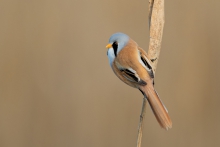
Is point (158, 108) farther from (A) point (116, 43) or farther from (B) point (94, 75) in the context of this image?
(B) point (94, 75)

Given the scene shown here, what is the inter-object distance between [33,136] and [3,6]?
2.09ft

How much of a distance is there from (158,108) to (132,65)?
0.15m

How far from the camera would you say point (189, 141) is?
1.62m

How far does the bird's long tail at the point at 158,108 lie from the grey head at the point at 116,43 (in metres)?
0.14

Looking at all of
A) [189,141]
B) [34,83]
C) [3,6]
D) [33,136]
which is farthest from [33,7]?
[189,141]

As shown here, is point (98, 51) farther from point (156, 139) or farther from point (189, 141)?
point (189, 141)

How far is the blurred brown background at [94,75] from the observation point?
61.6 inches

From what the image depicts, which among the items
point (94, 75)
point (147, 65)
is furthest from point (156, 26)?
point (94, 75)

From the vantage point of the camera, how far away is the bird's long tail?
29.8 inches

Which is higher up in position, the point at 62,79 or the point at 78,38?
the point at 78,38

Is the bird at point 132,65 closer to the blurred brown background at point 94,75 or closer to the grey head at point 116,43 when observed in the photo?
the grey head at point 116,43

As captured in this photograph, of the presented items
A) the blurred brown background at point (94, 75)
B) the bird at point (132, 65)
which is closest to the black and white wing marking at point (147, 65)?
the bird at point (132, 65)

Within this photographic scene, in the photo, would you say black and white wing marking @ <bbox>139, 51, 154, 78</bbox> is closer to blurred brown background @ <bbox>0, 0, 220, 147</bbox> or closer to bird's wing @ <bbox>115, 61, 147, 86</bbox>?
bird's wing @ <bbox>115, 61, 147, 86</bbox>

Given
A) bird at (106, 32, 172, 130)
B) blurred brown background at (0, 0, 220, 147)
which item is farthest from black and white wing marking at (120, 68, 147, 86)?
blurred brown background at (0, 0, 220, 147)
